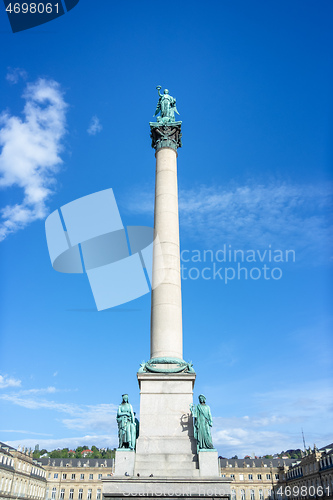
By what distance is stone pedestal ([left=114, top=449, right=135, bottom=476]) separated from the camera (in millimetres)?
22250

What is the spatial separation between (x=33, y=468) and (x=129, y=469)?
122m

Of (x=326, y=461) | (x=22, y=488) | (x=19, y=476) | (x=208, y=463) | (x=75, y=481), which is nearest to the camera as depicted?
(x=208, y=463)

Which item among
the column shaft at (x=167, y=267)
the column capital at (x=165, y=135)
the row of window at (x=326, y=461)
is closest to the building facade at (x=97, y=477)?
the row of window at (x=326, y=461)

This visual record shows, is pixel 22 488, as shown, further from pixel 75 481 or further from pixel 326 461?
pixel 326 461

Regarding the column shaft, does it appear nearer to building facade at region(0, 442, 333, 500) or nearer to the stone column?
the stone column

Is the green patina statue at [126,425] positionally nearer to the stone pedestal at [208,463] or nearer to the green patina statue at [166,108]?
the stone pedestal at [208,463]

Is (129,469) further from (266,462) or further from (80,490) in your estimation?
(266,462)

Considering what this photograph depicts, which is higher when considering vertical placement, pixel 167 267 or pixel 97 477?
pixel 167 267

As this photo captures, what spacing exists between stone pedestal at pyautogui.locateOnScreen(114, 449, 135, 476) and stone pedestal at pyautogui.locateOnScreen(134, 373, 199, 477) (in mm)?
260

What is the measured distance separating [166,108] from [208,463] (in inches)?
983

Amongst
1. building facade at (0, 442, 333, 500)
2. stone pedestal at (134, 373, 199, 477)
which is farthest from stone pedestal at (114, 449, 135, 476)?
building facade at (0, 442, 333, 500)

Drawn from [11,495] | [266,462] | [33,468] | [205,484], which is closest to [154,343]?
[205,484]

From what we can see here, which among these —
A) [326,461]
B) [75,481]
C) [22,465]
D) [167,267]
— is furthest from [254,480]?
[167,267]

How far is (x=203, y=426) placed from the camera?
23047 mm
